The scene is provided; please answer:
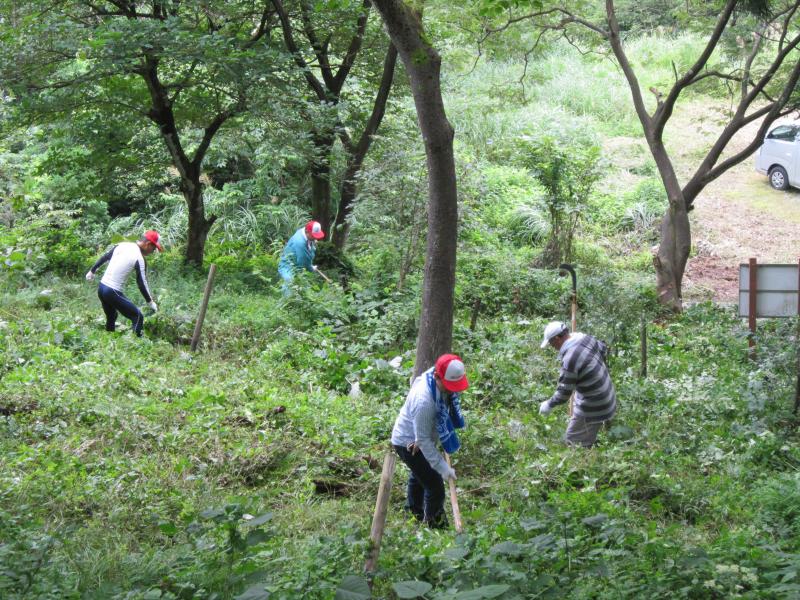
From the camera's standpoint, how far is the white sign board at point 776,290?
34.0ft

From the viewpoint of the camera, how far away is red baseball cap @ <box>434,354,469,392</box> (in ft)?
19.4

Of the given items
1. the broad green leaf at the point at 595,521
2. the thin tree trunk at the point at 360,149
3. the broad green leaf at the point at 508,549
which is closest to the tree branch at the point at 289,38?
the thin tree trunk at the point at 360,149

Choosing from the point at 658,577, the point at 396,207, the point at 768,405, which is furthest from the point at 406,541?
the point at 396,207

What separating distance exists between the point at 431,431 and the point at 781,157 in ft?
60.0

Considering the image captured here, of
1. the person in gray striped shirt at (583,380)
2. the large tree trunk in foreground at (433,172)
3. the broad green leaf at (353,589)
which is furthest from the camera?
the large tree trunk in foreground at (433,172)

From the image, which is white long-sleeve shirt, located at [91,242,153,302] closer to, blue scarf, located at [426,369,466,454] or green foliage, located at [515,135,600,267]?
blue scarf, located at [426,369,466,454]

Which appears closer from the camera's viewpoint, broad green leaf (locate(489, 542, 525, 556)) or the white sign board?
broad green leaf (locate(489, 542, 525, 556))

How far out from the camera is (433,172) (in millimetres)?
8109

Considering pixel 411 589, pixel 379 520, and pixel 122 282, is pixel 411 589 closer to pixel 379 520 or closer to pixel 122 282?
pixel 379 520

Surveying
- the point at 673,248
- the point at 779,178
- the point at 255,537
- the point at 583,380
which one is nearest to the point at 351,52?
the point at 673,248

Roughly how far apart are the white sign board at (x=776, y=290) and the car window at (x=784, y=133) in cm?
1086

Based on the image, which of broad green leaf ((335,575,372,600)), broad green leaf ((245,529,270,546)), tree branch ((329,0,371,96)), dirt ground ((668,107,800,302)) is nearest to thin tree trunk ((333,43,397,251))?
tree branch ((329,0,371,96))

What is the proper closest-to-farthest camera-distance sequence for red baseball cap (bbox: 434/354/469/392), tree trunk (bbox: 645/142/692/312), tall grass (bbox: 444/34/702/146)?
red baseball cap (bbox: 434/354/469/392)
tree trunk (bbox: 645/142/692/312)
tall grass (bbox: 444/34/702/146)

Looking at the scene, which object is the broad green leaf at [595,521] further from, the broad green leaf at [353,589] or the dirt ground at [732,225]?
the dirt ground at [732,225]
